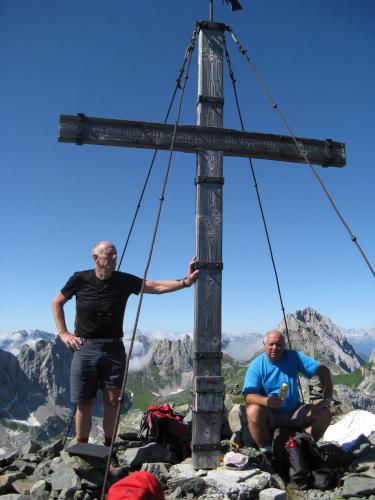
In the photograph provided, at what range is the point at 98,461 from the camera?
6078 mm

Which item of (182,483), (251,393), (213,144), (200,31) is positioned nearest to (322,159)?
(213,144)

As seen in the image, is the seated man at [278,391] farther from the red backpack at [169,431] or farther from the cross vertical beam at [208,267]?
the red backpack at [169,431]

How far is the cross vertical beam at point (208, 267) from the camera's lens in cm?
672

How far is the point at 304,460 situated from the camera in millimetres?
6297

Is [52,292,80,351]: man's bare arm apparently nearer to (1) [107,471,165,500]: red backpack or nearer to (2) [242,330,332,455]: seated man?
(2) [242,330,332,455]: seated man

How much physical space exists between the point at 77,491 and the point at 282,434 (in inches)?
131

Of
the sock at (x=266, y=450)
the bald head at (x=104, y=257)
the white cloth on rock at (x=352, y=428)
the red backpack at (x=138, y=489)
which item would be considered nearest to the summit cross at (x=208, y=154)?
the sock at (x=266, y=450)

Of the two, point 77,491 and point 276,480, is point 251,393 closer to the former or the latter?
point 276,480

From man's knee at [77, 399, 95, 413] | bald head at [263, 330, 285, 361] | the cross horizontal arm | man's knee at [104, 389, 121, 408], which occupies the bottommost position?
man's knee at [77, 399, 95, 413]

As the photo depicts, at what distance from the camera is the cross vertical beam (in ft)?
→ 22.1

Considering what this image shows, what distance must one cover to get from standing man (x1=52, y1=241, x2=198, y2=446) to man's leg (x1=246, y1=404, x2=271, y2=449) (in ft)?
7.46

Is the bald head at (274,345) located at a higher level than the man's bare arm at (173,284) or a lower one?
lower

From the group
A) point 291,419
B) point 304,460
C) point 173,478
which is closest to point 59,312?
point 173,478

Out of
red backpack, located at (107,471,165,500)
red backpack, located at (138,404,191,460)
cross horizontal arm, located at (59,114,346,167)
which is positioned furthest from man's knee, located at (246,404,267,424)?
cross horizontal arm, located at (59,114,346,167)
